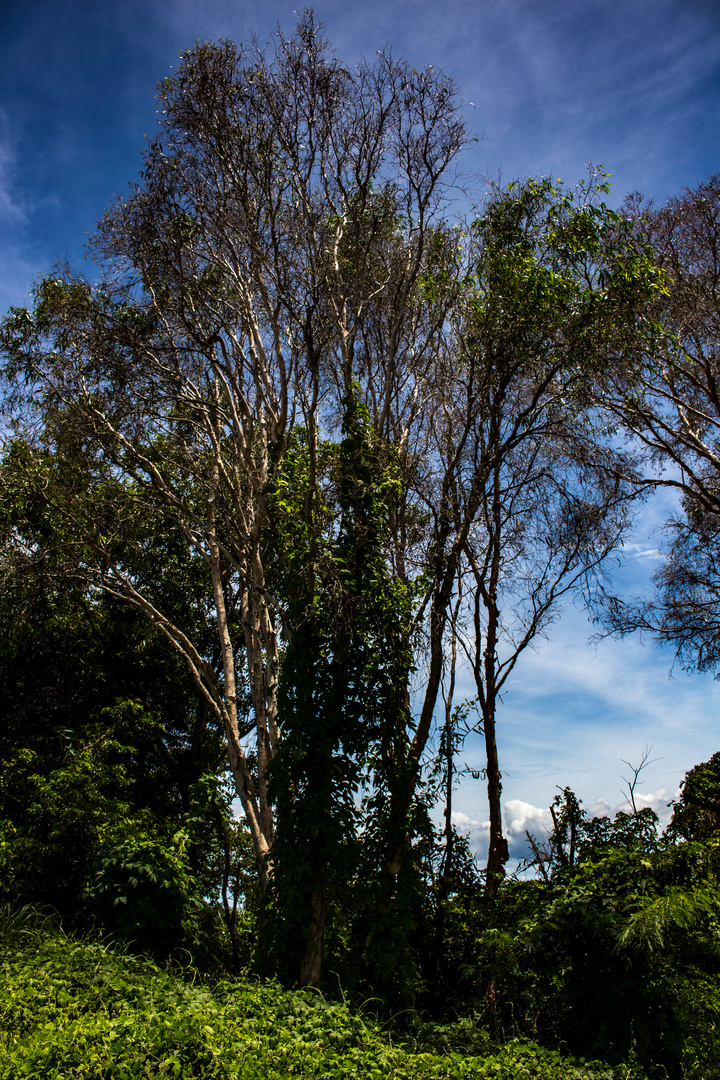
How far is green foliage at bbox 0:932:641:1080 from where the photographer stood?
3.74 metres

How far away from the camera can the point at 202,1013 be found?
429cm

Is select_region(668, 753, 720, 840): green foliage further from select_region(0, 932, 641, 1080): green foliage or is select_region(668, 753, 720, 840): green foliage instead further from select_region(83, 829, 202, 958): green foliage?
select_region(83, 829, 202, 958): green foliage

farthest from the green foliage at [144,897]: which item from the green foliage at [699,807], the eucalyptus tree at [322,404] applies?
the green foliage at [699,807]

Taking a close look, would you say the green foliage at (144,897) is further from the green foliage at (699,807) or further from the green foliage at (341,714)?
the green foliage at (699,807)

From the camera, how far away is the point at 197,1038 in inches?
155

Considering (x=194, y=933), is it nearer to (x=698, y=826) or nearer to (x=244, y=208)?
(x=698, y=826)

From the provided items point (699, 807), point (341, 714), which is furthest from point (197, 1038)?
point (699, 807)

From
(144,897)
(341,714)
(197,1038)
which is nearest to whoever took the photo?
(197,1038)

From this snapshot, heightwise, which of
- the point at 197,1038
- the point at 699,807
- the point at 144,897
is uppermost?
the point at 699,807

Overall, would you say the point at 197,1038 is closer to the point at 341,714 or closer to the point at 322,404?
the point at 341,714

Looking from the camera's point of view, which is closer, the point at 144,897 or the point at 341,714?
the point at 341,714

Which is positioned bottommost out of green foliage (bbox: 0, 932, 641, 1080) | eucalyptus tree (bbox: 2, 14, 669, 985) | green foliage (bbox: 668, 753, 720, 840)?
green foliage (bbox: 0, 932, 641, 1080)

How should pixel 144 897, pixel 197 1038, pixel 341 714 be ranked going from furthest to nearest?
pixel 144 897, pixel 341 714, pixel 197 1038

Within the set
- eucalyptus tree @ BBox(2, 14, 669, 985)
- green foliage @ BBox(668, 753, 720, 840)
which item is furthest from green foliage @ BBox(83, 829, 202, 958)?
green foliage @ BBox(668, 753, 720, 840)
